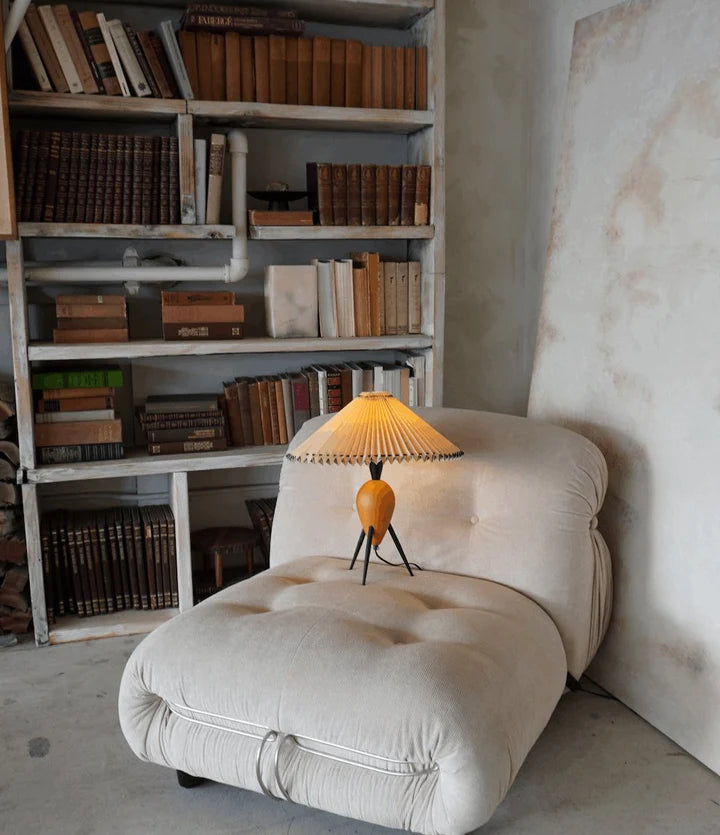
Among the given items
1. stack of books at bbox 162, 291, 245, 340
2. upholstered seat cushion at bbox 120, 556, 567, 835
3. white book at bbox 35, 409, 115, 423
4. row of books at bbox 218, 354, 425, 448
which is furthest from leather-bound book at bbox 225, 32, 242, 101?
upholstered seat cushion at bbox 120, 556, 567, 835

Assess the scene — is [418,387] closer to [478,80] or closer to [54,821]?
[478,80]

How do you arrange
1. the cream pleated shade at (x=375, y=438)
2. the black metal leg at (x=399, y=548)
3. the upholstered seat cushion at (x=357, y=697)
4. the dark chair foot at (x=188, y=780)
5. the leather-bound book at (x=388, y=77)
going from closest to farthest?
1. the upholstered seat cushion at (x=357, y=697)
2. the dark chair foot at (x=188, y=780)
3. the cream pleated shade at (x=375, y=438)
4. the black metal leg at (x=399, y=548)
5. the leather-bound book at (x=388, y=77)

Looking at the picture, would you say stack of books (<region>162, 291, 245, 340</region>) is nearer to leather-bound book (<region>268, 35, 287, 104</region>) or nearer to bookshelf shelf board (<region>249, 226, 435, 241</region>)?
bookshelf shelf board (<region>249, 226, 435, 241</region>)

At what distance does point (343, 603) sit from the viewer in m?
1.99

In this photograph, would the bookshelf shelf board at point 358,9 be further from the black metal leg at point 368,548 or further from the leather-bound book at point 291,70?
the black metal leg at point 368,548

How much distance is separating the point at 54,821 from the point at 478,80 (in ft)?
9.34

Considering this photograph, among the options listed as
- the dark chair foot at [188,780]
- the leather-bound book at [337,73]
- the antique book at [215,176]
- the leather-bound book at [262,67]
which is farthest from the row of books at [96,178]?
the dark chair foot at [188,780]

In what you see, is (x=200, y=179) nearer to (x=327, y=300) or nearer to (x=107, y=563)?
(x=327, y=300)

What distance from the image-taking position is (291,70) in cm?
287

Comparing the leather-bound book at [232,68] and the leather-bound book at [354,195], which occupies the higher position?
the leather-bound book at [232,68]

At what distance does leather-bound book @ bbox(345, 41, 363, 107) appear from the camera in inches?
115

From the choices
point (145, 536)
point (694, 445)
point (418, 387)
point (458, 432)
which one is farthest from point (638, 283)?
point (145, 536)

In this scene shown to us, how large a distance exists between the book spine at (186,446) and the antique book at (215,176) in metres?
0.74

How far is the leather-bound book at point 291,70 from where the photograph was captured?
2.84 m
